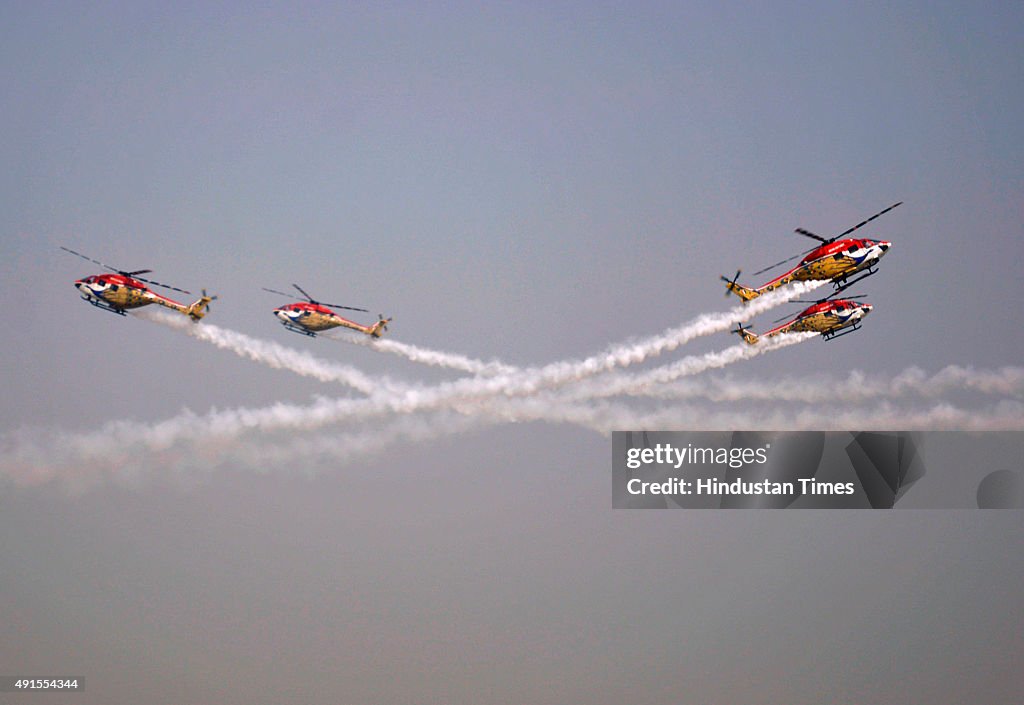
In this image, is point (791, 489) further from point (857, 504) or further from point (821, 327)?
point (821, 327)

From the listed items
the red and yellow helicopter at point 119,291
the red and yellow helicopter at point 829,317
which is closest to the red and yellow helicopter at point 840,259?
the red and yellow helicopter at point 829,317

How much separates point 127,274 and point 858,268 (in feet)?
119

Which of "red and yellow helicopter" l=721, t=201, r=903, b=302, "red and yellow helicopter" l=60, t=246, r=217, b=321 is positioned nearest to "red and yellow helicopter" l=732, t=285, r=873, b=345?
"red and yellow helicopter" l=721, t=201, r=903, b=302

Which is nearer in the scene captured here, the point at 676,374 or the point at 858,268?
the point at 858,268

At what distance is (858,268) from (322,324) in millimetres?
27385

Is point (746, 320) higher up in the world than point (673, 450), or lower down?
higher up

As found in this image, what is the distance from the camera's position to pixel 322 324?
254 ft

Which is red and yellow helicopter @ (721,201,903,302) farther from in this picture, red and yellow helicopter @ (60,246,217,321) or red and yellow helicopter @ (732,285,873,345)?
red and yellow helicopter @ (60,246,217,321)

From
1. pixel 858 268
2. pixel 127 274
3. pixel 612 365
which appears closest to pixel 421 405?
pixel 612 365

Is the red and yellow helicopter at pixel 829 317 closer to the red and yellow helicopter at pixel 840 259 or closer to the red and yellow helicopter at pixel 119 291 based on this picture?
the red and yellow helicopter at pixel 840 259

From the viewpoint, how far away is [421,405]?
76875mm

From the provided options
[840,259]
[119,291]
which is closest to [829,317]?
[840,259]

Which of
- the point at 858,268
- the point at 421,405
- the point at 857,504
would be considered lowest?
the point at 857,504

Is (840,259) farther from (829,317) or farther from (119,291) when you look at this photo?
(119,291)
